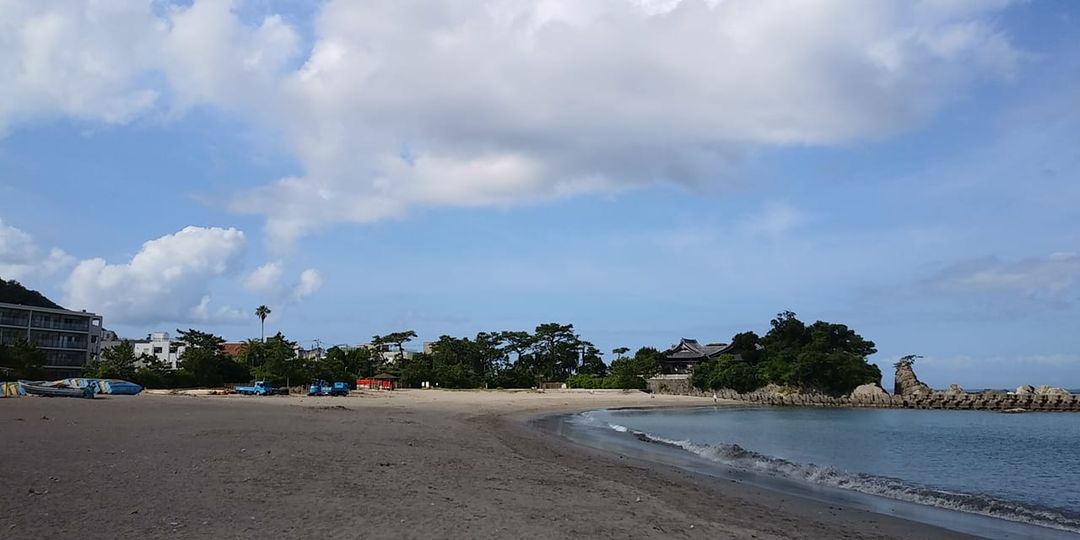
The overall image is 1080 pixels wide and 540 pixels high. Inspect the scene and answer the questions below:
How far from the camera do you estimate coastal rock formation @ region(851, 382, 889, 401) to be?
311ft

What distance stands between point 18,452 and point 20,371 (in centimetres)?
5891

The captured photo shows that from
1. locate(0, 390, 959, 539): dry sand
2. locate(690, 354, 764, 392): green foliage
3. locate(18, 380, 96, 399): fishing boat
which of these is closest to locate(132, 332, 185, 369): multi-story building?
locate(18, 380, 96, 399): fishing boat

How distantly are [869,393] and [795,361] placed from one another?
11.0m

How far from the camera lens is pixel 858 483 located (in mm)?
20016

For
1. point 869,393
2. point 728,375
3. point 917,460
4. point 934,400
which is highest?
point 728,375

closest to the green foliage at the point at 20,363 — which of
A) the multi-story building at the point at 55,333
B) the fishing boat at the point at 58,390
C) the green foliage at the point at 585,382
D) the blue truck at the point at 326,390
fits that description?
the multi-story building at the point at 55,333

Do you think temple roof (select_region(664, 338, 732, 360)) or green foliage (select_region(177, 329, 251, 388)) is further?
temple roof (select_region(664, 338, 732, 360))

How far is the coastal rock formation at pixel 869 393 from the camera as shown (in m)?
94.8

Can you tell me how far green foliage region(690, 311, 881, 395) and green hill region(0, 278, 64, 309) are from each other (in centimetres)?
10795

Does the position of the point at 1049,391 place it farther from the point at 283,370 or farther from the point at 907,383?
the point at 283,370

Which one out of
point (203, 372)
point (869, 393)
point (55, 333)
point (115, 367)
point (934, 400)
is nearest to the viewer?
point (115, 367)

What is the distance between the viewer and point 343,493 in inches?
431

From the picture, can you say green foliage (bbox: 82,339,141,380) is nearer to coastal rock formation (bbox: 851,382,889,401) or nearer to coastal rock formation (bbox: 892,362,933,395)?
coastal rock formation (bbox: 851,382,889,401)

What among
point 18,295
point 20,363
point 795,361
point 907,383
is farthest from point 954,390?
point 18,295
